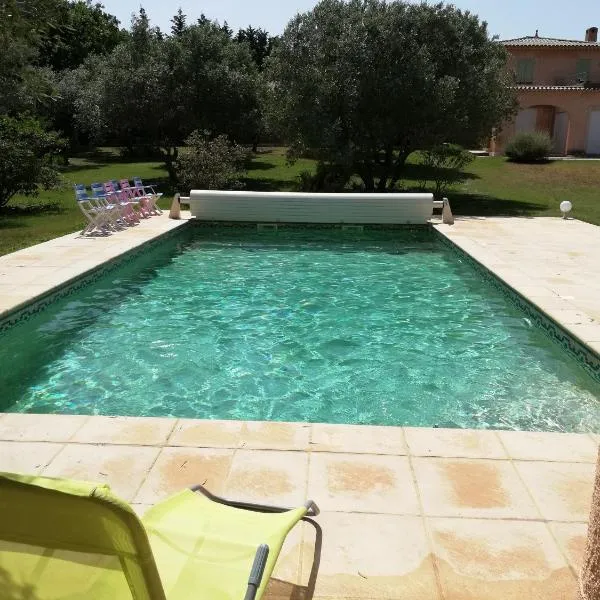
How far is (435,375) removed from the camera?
589 cm

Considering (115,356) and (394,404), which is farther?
(115,356)

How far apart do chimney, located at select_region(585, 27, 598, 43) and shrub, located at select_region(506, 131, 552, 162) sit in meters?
17.2

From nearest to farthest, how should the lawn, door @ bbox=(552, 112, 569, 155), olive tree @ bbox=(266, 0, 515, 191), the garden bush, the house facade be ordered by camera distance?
the lawn → olive tree @ bbox=(266, 0, 515, 191) → the garden bush → the house facade → door @ bbox=(552, 112, 569, 155)

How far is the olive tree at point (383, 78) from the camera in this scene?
15.2 m

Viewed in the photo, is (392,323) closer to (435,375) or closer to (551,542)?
(435,375)

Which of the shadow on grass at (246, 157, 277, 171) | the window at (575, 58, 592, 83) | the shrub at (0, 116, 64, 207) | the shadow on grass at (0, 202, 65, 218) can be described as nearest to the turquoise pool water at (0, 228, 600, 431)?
the shrub at (0, 116, 64, 207)

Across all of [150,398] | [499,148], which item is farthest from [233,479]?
[499,148]

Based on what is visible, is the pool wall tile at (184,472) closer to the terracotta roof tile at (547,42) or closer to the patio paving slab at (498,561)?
the patio paving slab at (498,561)

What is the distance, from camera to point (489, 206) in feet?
57.0

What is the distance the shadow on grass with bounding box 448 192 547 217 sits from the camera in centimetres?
1608

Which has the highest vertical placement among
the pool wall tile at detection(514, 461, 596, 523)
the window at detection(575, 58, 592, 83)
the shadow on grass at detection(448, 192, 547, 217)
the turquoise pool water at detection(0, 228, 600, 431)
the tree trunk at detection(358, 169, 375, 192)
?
the window at detection(575, 58, 592, 83)

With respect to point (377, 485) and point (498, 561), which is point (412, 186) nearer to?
point (377, 485)

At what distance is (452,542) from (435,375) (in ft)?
10.1

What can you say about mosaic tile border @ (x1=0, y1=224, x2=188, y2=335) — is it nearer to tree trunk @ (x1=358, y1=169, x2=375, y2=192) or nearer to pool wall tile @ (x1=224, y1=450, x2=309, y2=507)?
pool wall tile @ (x1=224, y1=450, x2=309, y2=507)
